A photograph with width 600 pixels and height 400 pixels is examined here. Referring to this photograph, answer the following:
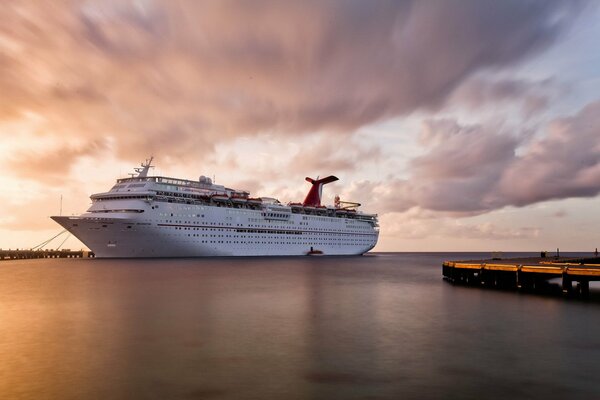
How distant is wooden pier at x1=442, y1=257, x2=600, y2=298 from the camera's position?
3173cm

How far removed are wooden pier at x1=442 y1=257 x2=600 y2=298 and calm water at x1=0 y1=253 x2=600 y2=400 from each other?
2.18 meters

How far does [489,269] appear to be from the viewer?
3966 centimetres

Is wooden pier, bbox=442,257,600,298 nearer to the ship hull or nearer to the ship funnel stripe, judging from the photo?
Result: the ship hull

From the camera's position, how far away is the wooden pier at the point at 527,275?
104ft

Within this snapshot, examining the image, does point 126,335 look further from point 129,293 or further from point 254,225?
point 254,225

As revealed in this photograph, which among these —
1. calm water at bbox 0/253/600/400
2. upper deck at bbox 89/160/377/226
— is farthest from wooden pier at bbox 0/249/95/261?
calm water at bbox 0/253/600/400

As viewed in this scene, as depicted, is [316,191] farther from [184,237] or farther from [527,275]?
[527,275]

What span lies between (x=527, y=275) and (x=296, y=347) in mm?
27479

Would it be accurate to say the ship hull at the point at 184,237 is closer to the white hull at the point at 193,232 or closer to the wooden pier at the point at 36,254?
the white hull at the point at 193,232

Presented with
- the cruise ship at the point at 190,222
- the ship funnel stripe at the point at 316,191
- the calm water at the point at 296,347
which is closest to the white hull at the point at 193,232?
the cruise ship at the point at 190,222

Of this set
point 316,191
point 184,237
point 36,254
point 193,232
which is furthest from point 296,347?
point 36,254

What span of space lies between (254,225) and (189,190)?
660 inches

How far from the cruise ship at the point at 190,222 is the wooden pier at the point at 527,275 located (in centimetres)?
4738

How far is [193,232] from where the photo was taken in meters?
78.6
